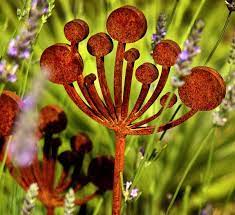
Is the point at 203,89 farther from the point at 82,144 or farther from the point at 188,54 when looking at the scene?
the point at 82,144

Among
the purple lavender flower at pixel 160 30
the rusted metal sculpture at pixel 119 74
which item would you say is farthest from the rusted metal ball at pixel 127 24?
the purple lavender flower at pixel 160 30

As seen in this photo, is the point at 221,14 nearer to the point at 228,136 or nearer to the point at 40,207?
the point at 228,136

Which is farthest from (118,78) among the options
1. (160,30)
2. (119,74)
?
(160,30)

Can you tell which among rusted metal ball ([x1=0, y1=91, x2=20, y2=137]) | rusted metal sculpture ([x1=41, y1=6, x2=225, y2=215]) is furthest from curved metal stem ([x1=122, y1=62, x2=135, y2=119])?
rusted metal ball ([x1=0, y1=91, x2=20, y2=137])

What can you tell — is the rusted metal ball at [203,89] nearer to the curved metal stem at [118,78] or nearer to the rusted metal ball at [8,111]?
the curved metal stem at [118,78]

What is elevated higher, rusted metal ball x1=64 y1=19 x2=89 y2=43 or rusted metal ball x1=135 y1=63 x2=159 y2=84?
rusted metal ball x1=64 y1=19 x2=89 y2=43

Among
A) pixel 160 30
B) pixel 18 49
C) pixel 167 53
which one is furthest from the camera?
pixel 160 30

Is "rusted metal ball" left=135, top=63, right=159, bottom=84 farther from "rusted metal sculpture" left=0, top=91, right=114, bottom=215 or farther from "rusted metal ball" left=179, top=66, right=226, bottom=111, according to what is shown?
"rusted metal sculpture" left=0, top=91, right=114, bottom=215
